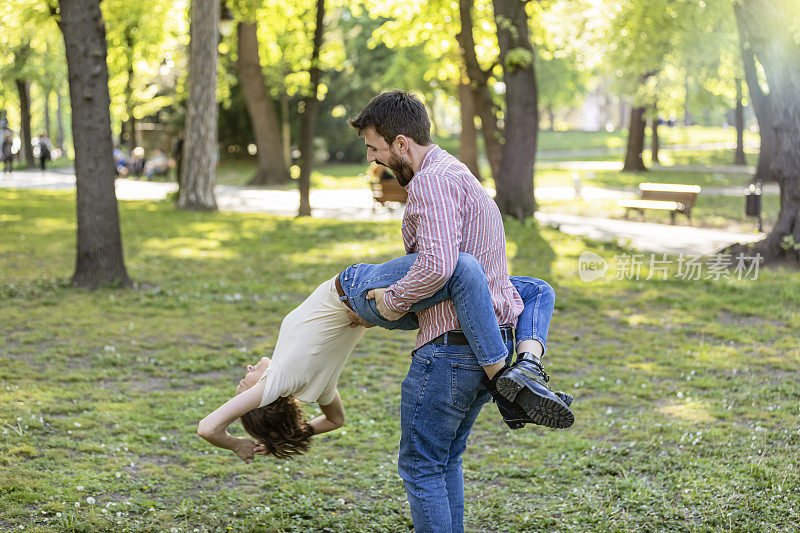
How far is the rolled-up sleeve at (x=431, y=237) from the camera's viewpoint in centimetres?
330

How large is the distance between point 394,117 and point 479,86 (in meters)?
16.9

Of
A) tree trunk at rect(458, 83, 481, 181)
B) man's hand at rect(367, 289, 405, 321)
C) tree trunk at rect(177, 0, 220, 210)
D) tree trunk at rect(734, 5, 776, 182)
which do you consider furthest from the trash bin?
man's hand at rect(367, 289, 405, 321)

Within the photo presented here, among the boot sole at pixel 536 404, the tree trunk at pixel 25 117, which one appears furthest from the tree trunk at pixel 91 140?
the tree trunk at pixel 25 117

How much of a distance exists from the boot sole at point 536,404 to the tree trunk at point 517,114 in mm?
13859

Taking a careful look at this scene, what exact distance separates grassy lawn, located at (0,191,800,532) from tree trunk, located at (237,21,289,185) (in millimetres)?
17305

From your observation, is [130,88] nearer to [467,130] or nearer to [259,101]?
[259,101]

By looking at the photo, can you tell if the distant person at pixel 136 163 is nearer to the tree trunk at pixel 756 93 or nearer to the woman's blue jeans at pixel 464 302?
the tree trunk at pixel 756 93

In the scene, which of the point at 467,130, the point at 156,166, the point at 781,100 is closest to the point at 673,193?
the point at 781,100

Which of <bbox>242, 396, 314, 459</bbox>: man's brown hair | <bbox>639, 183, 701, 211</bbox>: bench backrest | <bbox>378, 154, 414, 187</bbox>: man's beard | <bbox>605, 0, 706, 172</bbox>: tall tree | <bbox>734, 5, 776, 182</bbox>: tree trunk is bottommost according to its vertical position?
<bbox>242, 396, 314, 459</bbox>: man's brown hair

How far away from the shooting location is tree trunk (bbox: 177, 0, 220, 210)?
825 inches

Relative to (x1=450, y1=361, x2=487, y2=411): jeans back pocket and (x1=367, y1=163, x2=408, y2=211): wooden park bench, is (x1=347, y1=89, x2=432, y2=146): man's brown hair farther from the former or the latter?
(x1=367, y1=163, x2=408, y2=211): wooden park bench

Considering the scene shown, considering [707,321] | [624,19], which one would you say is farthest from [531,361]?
[624,19]

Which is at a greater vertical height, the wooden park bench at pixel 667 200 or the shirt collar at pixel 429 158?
the shirt collar at pixel 429 158

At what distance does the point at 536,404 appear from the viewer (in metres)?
3.51
